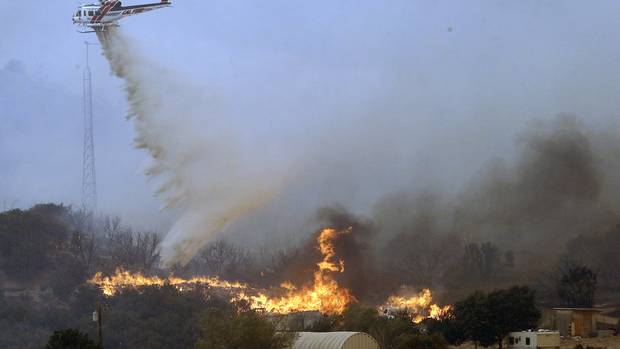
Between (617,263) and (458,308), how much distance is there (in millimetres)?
41664

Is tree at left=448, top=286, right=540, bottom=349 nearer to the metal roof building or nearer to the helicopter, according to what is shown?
the metal roof building

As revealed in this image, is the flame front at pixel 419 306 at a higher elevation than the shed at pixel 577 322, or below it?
higher

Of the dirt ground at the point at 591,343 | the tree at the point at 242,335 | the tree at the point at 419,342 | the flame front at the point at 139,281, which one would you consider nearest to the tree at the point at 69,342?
the tree at the point at 242,335

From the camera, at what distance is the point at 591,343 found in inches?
4296

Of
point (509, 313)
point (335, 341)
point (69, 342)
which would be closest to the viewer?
point (69, 342)

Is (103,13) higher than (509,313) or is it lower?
higher

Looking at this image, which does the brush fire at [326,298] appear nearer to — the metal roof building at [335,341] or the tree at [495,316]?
the tree at [495,316]

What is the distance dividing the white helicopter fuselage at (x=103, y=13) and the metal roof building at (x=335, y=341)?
4827 centimetres

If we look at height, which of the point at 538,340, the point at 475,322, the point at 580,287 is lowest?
the point at 538,340

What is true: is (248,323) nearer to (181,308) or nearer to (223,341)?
(223,341)

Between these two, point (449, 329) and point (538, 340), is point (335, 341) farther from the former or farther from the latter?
point (449, 329)

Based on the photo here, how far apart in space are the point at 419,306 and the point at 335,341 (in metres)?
48.3

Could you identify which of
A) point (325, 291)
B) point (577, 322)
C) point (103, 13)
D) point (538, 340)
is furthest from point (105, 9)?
point (577, 322)

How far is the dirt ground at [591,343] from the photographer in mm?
106550
